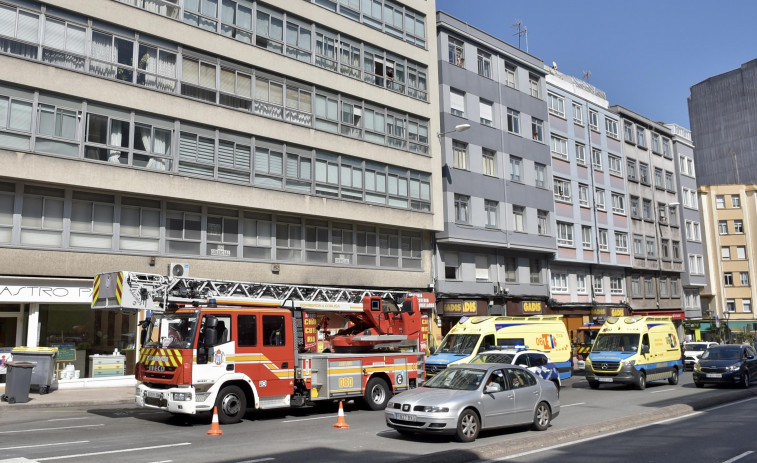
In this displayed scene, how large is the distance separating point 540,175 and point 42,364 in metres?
30.5

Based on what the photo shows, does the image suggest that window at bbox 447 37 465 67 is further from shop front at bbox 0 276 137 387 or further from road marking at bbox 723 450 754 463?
road marking at bbox 723 450 754 463

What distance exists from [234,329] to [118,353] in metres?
10.3

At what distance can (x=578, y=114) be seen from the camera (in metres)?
45.8

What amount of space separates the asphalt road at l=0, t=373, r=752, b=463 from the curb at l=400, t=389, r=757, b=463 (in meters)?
0.24

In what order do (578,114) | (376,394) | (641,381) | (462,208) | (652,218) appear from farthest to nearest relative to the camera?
(652,218) → (578,114) → (462,208) → (641,381) → (376,394)

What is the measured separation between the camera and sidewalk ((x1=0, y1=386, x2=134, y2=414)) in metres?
17.8

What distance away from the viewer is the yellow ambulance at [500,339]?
21.2 metres

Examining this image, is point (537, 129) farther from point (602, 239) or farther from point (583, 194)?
point (602, 239)

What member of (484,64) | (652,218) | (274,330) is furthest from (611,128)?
(274,330)

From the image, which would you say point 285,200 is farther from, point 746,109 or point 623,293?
point 746,109

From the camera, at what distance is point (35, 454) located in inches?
412

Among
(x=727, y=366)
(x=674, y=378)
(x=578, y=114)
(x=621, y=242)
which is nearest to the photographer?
(x=727, y=366)

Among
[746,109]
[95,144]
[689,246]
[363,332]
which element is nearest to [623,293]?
[689,246]

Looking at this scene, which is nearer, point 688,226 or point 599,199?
point 599,199
